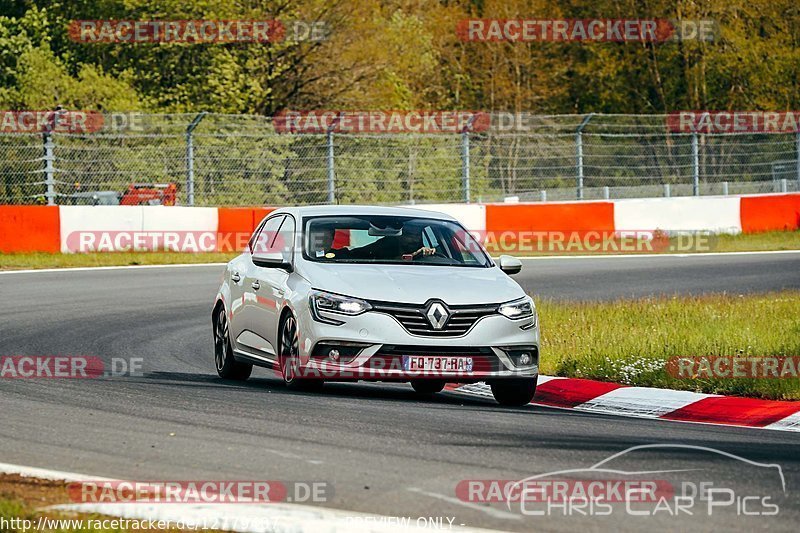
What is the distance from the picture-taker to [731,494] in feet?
22.4

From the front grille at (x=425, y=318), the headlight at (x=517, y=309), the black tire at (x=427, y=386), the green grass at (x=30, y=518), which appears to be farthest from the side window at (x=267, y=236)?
the green grass at (x=30, y=518)

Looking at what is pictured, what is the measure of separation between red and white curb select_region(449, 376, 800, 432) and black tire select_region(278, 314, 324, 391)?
4.69 ft

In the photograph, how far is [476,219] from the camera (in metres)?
28.4

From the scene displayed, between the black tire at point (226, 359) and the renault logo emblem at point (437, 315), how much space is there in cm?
245

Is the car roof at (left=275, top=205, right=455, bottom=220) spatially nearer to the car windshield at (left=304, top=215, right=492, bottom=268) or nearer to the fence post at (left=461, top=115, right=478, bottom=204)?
the car windshield at (left=304, top=215, right=492, bottom=268)

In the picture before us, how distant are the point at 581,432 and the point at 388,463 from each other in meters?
1.73

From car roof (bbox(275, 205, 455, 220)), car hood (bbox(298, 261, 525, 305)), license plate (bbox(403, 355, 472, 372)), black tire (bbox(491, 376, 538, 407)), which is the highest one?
car roof (bbox(275, 205, 455, 220))

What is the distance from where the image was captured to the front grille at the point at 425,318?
407 inches

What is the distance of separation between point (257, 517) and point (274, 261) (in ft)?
16.8

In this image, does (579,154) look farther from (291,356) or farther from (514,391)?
(291,356)

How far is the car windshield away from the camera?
37.6 feet

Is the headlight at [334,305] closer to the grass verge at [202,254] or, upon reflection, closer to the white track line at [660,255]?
the grass verge at [202,254]

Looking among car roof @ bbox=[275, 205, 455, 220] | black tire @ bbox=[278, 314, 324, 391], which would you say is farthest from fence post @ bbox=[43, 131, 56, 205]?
black tire @ bbox=[278, 314, 324, 391]

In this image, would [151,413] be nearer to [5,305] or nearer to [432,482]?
[432,482]
